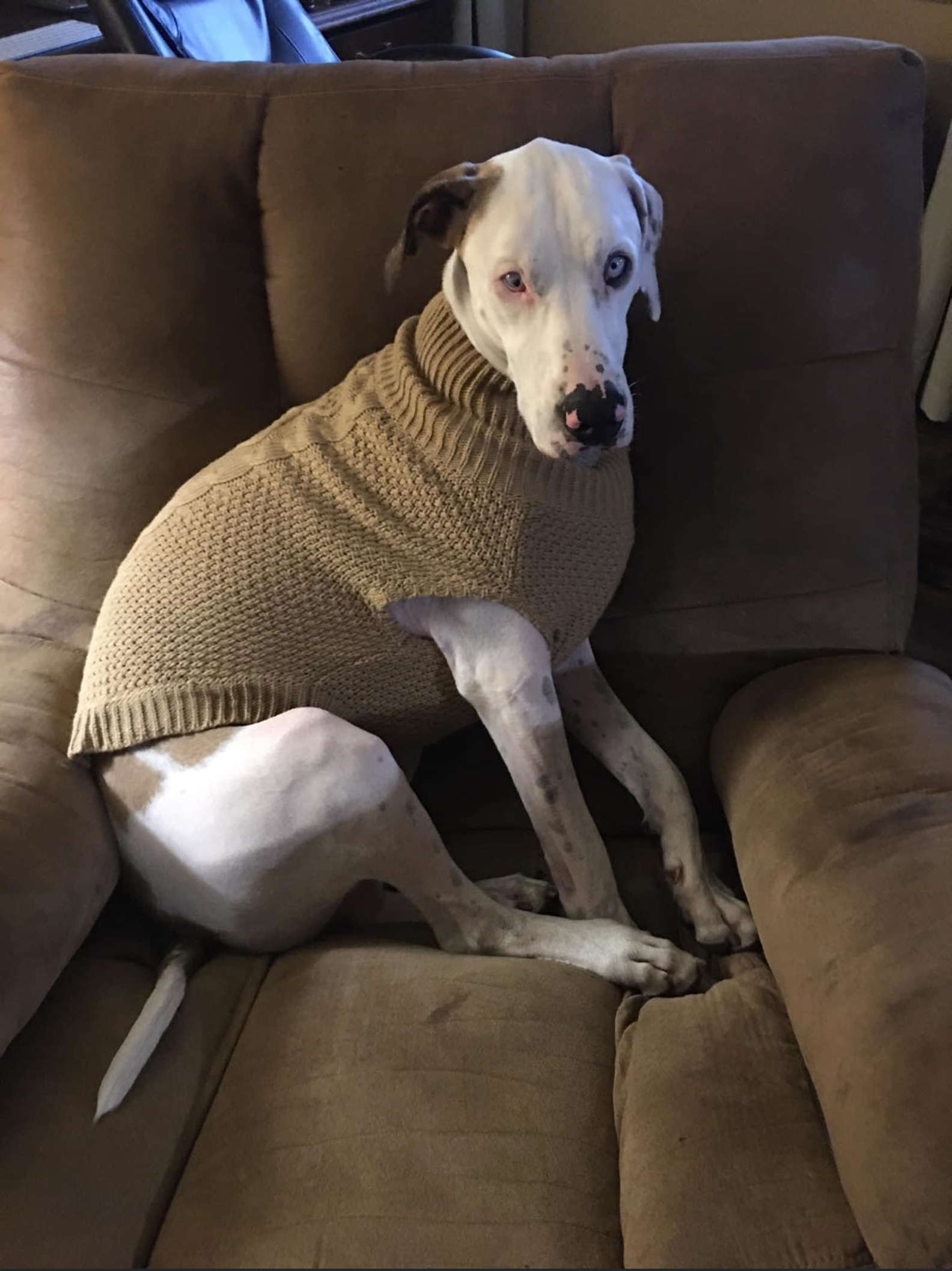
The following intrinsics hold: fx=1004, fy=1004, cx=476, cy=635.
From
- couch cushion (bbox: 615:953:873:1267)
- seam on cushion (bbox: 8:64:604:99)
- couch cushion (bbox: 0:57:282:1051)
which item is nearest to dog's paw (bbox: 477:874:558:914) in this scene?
couch cushion (bbox: 615:953:873:1267)

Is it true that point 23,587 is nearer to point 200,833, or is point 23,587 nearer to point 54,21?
point 200,833

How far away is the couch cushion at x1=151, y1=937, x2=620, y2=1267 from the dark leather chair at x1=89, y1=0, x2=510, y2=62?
1.33 meters

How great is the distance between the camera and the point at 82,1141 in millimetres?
987

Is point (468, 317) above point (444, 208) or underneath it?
underneath

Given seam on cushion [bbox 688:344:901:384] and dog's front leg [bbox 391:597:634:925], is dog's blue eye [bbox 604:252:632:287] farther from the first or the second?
dog's front leg [bbox 391:597:634:925]

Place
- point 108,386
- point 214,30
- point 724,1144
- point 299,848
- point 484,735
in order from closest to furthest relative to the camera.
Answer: point 724,1144 → point 299,848 → point 108,386 → point 484,735 → point 214,30

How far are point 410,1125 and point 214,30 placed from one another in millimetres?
1924

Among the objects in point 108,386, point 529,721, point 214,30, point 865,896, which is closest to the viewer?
point 865,896

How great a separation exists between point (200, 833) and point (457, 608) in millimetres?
410

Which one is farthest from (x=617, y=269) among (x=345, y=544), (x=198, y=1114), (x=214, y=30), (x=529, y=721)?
(x=214, y=30)

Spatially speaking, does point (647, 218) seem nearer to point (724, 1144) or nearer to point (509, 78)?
point (509, 78)

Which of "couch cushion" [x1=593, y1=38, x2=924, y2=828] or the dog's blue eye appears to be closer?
the dog's blue eye

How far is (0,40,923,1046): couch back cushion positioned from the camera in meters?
1.28

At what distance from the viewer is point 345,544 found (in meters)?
1.24
